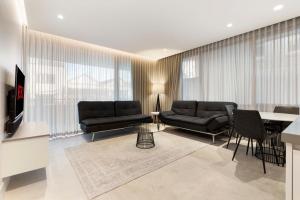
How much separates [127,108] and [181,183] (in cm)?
328

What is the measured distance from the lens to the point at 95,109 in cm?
418

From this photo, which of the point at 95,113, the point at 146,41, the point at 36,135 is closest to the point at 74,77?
the point at 95,113

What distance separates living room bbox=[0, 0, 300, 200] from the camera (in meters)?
1.77

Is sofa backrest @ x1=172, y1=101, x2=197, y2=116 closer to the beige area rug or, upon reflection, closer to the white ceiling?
the beige area rug

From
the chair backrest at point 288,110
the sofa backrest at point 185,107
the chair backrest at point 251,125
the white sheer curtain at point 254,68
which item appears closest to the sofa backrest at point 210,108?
the sofa backrest at point 185,107

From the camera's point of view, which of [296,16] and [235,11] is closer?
[235,11]

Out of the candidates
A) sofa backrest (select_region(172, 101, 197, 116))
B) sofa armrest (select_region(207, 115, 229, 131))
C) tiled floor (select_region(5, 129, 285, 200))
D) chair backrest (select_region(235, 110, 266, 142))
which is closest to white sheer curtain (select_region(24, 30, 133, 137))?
tiled floor (select_region(5, 129, 285, 200))

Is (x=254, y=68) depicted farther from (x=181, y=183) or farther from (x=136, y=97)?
(x=136, y=97)

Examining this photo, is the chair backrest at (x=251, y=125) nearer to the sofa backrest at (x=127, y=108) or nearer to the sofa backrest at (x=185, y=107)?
the sofa backrest at (x=185, y=107)

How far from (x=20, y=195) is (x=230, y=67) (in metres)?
4.74

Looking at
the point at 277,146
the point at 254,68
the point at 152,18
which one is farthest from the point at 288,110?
the point at 152,18

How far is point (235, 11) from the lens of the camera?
2.74 m

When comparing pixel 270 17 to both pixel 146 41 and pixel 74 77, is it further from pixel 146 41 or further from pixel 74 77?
pixel 74 77

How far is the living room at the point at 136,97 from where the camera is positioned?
177 cm
